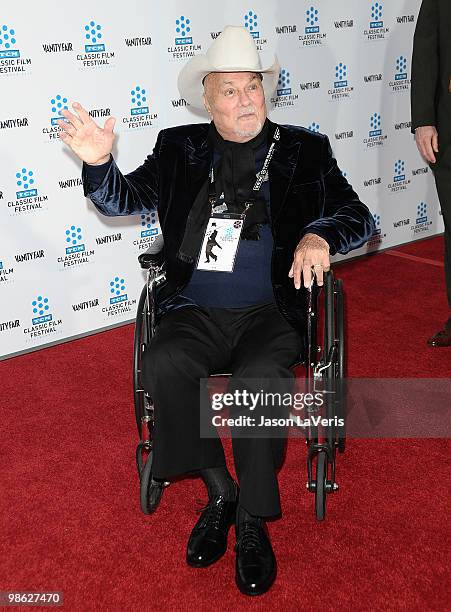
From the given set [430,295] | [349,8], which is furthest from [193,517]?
[349,8]

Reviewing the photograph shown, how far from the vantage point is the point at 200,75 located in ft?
9.04

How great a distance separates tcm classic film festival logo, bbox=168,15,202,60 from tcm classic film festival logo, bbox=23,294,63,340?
4.73ft

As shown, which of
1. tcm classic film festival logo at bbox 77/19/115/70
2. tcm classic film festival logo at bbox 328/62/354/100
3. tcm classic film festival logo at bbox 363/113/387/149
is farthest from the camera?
tcm classic film festival logo at bbox 363/113/387/149

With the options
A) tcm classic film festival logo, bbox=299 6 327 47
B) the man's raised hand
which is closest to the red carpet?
the man's raised hand

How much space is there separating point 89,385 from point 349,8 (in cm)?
288

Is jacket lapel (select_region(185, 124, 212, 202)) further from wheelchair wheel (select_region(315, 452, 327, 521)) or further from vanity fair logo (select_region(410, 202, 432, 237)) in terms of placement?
vanity fair logo (select_region(410, 202, 432, 237))

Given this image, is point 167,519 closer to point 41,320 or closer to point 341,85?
point 41,320

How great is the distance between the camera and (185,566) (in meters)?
2.36

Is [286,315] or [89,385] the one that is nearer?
[286,315]

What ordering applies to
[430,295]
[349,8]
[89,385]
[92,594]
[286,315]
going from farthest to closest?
1. [349,8]
2. [430,295]
3. [89,385]
4. [286,315]
5. [92,594]

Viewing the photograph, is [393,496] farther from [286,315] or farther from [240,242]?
[240,242]

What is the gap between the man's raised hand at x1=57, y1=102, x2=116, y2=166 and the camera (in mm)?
2564

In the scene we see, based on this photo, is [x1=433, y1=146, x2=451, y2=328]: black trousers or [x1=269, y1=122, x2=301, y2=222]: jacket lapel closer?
[x1=269, y1=122, x2=301, y2=222]: jacket lapel

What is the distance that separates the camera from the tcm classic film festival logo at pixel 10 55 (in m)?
3.68
